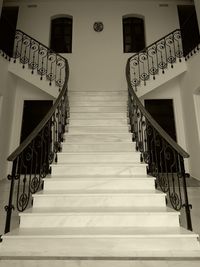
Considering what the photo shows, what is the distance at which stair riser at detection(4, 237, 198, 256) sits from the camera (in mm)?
1902

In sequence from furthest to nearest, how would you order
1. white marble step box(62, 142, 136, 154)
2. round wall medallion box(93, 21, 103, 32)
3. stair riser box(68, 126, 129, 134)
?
round wall medallion box(93, 21, 103, 32), stair riser box(68, 126, 129, 134), white marble step box(62, 142, 136, 154)

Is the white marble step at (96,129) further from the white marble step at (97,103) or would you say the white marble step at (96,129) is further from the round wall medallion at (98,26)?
the round wall medallion at (98,26)

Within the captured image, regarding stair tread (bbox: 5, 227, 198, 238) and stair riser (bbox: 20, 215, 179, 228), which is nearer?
stair tread (bbox: 5, 227, 198, 238)

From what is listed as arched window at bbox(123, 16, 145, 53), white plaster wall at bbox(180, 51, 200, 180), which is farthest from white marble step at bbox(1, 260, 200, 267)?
arched window at bbox(123, 16, 145, 53)

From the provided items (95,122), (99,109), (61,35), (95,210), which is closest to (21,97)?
(99,109)

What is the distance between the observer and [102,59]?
6930 mm

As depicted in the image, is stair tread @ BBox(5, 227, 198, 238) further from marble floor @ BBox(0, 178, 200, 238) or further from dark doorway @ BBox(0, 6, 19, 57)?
dark doorway @ BBox(0, 6, 19, 57)

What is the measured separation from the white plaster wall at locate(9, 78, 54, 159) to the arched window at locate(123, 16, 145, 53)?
11.1 feet

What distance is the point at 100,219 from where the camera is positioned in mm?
2264

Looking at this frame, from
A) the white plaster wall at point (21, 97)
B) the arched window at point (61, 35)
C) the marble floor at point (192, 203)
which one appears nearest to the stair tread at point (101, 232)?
the marble floor at point (192, 203)

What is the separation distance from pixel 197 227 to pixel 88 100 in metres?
4.05

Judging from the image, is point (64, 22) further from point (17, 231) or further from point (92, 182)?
point (17, 231)

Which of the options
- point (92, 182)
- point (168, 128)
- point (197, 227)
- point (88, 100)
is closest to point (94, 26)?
point (88, 100)

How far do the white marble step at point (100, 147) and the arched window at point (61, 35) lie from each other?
4.62 m
